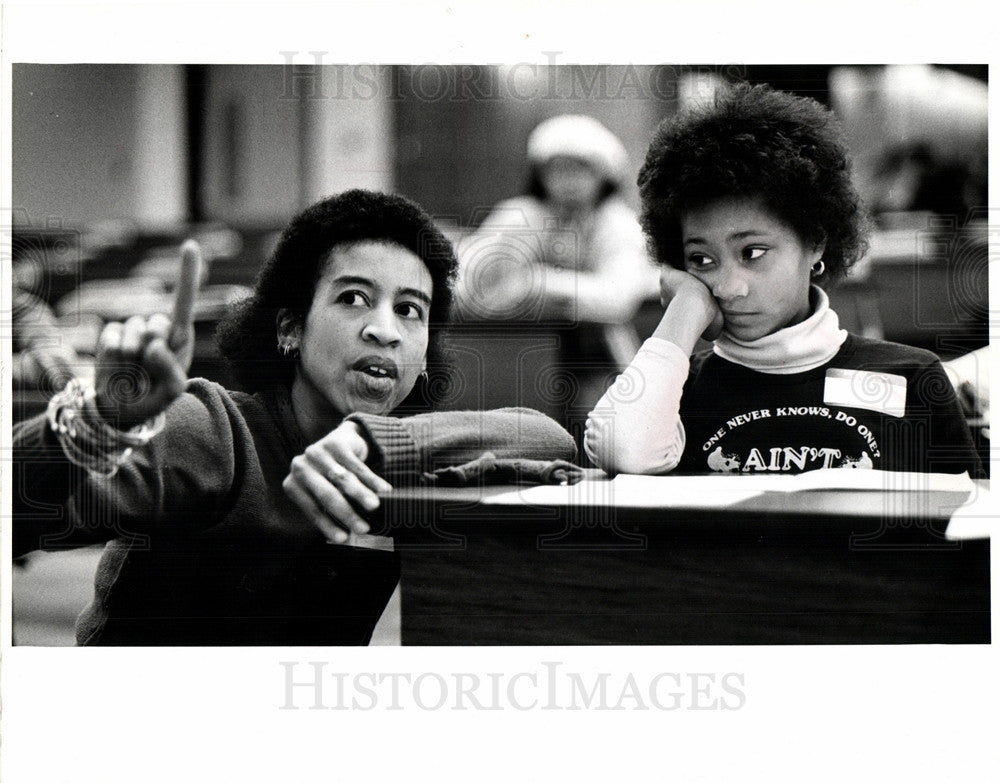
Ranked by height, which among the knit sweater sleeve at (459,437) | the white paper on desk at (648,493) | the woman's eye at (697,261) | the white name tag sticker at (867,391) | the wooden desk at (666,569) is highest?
the woman's eye at (697,261)

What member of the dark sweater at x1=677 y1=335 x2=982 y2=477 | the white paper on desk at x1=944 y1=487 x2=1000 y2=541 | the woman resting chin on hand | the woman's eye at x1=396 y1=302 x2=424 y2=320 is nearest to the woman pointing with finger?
the woman's eye at x1=396 y1=302 x2=424 y2=320

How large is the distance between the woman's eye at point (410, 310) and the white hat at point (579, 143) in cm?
54

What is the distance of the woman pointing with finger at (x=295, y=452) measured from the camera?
3.77 meters

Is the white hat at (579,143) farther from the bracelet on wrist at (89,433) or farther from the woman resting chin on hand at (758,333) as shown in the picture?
the bracelet on wrist at (89,433)

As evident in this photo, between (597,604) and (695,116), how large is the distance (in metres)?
1.44

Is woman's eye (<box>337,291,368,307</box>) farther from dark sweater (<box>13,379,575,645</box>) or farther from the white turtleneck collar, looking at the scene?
the white turtleneck collar

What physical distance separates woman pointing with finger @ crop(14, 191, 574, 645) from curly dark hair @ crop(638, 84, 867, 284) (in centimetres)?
66

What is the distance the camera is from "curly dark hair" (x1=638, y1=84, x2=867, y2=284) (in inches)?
147

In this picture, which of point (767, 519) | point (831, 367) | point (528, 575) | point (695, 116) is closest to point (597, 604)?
point (528, 575)

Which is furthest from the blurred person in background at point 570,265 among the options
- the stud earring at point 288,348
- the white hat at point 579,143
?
the stud earring at point 288,348

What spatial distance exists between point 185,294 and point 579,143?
3.96 feet

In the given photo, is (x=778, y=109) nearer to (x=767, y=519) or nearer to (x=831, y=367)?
(x=831, y=367)

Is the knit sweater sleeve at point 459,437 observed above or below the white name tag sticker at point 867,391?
below

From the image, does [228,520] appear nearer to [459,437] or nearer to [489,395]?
[459,437]
